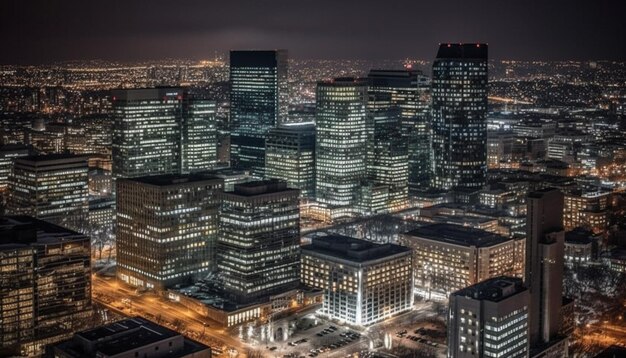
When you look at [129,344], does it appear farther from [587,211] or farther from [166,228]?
[587,211]

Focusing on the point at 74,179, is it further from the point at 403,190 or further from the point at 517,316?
the point at 517,316

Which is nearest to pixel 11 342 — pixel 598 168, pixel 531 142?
pixel 598 168

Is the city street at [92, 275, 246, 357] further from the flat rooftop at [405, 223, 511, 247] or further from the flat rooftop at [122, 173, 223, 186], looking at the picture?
the flat rooftop at [405, 223, 511, 247]

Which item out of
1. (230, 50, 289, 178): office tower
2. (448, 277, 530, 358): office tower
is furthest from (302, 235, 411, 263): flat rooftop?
(230, 50, 289, 178): office tower

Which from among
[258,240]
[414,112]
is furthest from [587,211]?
[258,240]

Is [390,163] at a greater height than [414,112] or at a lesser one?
lesser
